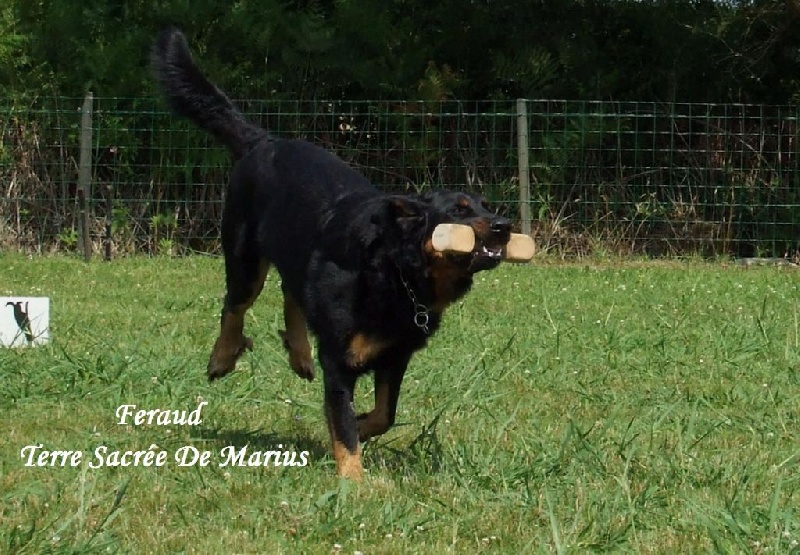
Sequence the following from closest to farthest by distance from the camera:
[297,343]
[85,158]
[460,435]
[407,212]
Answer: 1. [407,212]
2. [460,435]
3. [297,343]
4. [85,158]

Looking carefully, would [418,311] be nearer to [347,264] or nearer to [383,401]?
[347,264]

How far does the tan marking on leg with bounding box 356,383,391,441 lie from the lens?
4652 millimetres

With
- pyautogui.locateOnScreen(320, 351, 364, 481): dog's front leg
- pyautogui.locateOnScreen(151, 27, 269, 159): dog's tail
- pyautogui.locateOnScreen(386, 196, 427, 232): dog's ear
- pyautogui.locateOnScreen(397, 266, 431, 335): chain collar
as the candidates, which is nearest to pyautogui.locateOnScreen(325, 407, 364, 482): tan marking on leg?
pyautogui.locateOnScreen(320, 351, 364, 481): dog's front leg

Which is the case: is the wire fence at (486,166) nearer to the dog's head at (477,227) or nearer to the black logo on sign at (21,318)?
the black logo on sign at (21,318)

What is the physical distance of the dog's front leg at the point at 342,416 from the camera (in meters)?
4.31

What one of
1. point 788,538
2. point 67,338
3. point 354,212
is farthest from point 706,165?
point 788,538

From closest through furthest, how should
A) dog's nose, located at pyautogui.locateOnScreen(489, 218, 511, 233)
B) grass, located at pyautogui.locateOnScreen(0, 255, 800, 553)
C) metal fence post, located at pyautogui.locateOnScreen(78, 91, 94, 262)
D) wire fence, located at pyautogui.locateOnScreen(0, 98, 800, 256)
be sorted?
grass, located at pyautogui.locateOnScreen(0, 255, 800, 553) → dog's nose, located at pyautogui.locateOnScreen(489, 218, 511, 233) → metal fence post, located at pyautogui.locateOnScreen(78, 91, 94, 262) → wire fence, located at pyautogui.locateOnScreen(0, 98, 800, 256)

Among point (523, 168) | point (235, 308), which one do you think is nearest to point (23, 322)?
point (235, 308)

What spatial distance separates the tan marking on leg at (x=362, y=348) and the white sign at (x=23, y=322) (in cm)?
256

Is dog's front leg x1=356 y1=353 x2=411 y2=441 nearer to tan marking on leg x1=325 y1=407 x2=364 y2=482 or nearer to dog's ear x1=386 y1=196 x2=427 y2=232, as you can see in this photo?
tan marking on leg x1=325 y1=407 x2=364 y2=482

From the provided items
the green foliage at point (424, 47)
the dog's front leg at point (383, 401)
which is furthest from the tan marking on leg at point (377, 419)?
the green foliage at point (424, 47)

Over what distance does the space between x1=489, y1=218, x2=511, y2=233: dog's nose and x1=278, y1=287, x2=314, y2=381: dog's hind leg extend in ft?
5.65

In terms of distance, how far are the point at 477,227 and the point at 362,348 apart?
26.4 inches

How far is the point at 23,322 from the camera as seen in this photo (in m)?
6.33
